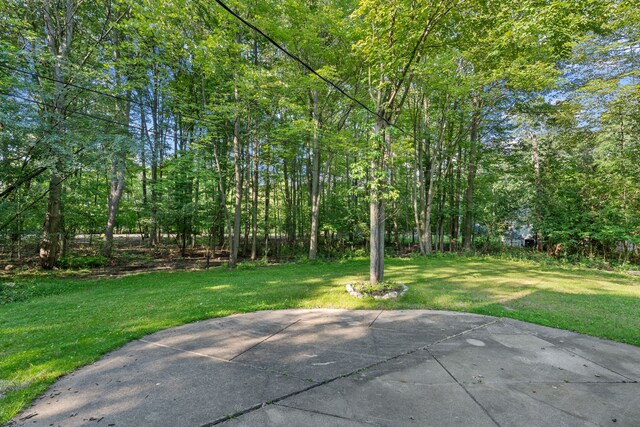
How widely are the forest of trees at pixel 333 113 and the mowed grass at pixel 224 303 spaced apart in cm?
174

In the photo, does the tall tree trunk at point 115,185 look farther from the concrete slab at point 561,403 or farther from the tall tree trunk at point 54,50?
the concrete slab at point 561,403

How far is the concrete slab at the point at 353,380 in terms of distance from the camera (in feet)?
6.45

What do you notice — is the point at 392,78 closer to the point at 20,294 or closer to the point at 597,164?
the point at 20,294

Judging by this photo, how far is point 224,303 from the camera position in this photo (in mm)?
5035

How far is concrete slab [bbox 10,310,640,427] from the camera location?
6.45 ft

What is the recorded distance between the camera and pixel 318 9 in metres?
9.89

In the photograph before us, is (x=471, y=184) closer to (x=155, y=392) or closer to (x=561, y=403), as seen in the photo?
(x=561, y=403)

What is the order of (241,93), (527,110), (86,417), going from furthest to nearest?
(527,110) → (241,93) → (86,417)

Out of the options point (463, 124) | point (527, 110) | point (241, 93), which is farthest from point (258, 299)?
point (527, 110)

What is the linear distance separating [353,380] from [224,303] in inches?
132

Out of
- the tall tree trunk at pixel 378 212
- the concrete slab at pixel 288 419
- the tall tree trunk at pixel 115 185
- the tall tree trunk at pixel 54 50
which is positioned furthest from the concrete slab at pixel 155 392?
the tall tree trunk at pixel 115 185

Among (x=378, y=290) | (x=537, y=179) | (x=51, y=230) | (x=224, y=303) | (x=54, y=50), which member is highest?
(x=54, y=50)

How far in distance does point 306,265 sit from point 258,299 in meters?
4.94

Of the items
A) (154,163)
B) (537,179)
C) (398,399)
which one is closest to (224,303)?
(398,399)
